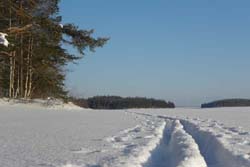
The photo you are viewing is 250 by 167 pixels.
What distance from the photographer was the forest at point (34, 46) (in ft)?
62.4

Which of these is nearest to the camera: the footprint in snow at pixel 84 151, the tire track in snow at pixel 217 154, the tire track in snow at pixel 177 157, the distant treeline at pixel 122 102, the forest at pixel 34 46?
the tire track in snow at pixel 177 157

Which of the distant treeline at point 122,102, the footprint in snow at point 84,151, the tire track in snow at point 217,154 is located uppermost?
the distant treeline at point 122,102

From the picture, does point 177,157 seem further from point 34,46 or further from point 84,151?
point 34,46

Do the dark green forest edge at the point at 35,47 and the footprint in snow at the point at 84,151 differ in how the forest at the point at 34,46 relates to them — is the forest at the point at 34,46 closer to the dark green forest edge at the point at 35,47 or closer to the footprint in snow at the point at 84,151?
the dark green forest edge at the point at 35,47

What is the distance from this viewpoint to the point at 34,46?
20.9 metres

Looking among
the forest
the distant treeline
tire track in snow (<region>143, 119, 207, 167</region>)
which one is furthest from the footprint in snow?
the distant treeline

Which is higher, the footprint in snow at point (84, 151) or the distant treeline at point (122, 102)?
the distant treeline at point (122, 102)

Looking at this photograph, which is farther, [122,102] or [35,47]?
[122,102]

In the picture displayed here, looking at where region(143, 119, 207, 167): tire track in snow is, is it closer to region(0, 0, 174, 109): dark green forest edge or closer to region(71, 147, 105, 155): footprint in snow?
region(71, 147, 105, 155): footprint in snow

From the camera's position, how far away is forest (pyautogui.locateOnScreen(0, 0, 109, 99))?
1903cm

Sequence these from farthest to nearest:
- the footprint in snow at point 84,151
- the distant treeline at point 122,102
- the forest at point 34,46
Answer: the distant treeline at point 122,102, the forest at point 34,46, the footprint in snow at point 84,151

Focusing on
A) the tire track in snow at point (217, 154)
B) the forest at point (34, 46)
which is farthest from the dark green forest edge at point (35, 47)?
the tire track in snow at point (217, 154)

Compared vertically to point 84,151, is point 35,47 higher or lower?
higher

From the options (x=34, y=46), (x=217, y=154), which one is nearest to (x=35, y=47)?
(x=34, y=46)
